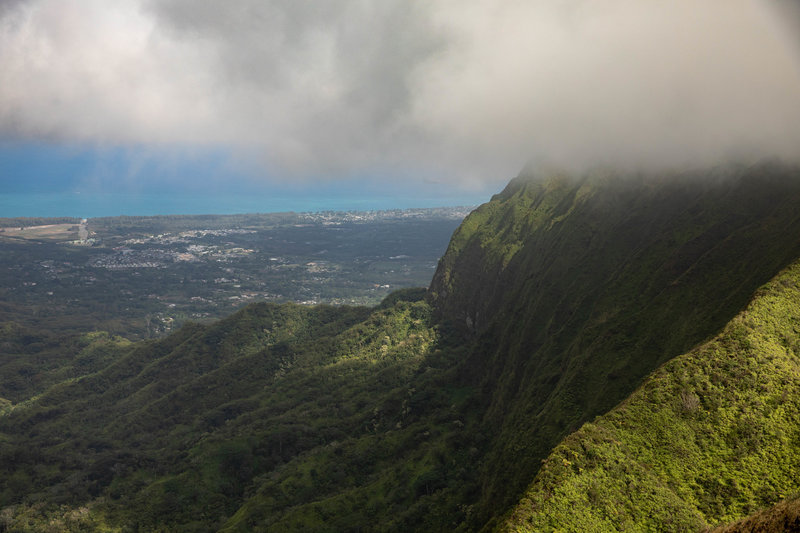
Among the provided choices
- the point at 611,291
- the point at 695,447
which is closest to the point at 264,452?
the point at 611,291

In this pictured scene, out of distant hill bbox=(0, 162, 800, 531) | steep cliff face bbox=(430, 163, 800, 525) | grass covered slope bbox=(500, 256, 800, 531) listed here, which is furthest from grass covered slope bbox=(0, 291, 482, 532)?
grass covered slope bbox=(500, 256, 800, 531)

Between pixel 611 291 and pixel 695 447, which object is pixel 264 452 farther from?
pixel 695 447

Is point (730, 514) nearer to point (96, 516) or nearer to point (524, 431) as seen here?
point (524, 431)

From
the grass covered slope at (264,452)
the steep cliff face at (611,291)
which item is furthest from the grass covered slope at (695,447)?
the grass covered slope at (264,452)

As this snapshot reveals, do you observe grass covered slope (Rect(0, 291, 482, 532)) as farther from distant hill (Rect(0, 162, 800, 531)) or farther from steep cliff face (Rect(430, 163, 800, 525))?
steep cliff face (Rect(430, 163, 800, 525))

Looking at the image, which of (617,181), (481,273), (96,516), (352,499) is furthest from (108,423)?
(617,181)

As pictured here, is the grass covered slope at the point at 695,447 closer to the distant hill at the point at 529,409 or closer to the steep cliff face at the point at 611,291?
the distant hill at the point at 529,409
